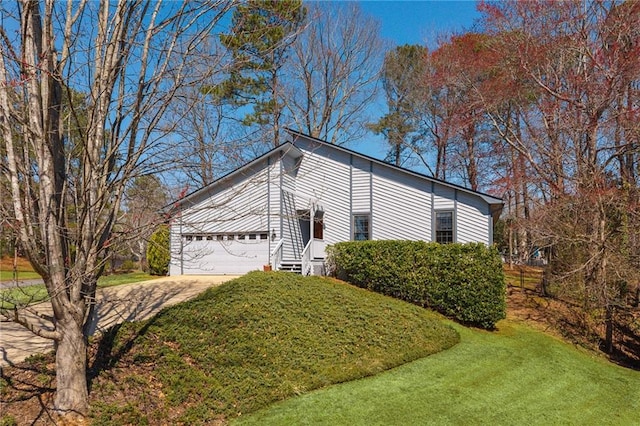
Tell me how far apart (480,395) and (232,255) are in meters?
10.6

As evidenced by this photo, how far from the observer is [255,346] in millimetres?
7098

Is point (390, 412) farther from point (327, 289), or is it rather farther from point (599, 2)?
point (599, 2)

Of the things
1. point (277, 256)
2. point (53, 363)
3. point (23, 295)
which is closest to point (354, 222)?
point (277, 256)

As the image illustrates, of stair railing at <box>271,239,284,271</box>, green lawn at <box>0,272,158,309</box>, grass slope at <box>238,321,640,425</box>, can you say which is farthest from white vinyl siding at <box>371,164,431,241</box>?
green lawn at <box>0,272,158,309</box>

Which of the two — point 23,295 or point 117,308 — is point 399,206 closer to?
point 117,308

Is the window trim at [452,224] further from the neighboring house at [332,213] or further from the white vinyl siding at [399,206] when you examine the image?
the white vinyl siding at [399,206]

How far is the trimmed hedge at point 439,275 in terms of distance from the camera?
1070 cm

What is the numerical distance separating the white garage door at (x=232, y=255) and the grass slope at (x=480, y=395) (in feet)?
26.9

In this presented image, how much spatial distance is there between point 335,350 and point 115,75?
219 inches

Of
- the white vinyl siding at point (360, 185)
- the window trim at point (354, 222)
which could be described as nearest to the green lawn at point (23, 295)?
the window trim at point (354, 222)

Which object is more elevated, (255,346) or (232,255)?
(232,255)

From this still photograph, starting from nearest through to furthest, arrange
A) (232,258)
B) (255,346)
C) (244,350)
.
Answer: (244,350), (255,346), (232,258)

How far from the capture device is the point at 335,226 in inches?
634

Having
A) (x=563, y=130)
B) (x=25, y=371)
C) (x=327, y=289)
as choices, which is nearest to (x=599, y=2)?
(x=563, y=130)
